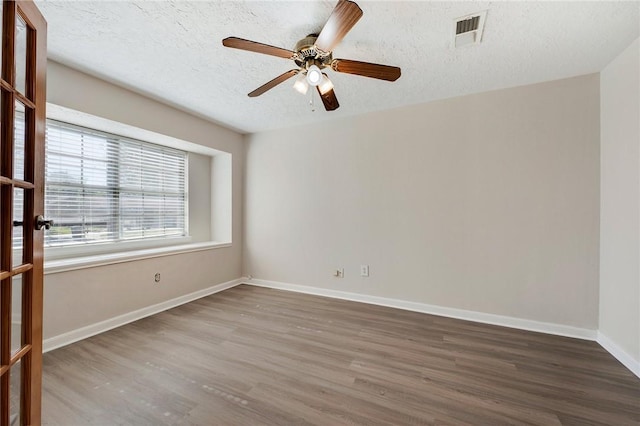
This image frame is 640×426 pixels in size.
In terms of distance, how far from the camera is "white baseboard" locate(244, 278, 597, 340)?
241 cm

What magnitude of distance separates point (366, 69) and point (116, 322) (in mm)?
3313

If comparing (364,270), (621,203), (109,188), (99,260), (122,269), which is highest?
(109,188)

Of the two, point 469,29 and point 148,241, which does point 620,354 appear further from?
point 148,241

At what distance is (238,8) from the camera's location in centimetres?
160

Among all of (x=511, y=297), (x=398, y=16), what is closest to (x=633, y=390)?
(x=511, y=297)

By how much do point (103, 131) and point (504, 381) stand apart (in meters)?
4.47

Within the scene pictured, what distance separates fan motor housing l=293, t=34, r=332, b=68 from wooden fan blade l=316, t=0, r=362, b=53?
0.10 meters

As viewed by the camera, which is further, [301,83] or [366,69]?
[301,83]

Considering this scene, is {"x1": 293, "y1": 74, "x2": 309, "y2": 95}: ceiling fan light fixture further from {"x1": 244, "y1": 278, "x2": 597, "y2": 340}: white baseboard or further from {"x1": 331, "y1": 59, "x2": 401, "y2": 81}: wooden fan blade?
{"x1": 244, "y1": 278, "x2": 597, "y2": 340}: white baseboard

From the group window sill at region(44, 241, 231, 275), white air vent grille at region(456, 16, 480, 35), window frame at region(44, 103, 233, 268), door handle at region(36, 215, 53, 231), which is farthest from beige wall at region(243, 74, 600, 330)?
door handle at region(36, 215, 53, 231)

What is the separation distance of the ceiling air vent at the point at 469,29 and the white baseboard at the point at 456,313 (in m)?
2.58

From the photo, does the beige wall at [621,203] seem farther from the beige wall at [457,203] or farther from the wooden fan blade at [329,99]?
the wooden fan blade at [329,99]

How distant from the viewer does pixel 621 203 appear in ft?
6.71

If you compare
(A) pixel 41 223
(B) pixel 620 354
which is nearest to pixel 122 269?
(A) pixel 41 223
